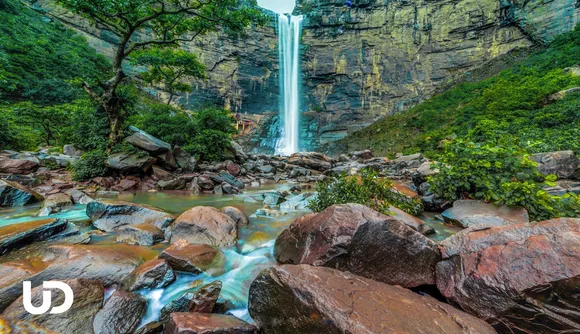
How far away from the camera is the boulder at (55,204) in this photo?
5.45 metres

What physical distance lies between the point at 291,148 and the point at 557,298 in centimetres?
3704

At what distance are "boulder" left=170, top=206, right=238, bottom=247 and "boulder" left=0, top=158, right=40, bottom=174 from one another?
8.23 m

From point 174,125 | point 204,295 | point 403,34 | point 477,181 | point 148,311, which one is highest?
point 403,34

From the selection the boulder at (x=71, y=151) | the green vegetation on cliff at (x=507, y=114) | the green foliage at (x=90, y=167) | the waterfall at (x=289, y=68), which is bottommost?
the green foliage at (x=90, y=167)

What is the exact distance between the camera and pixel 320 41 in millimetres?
40469

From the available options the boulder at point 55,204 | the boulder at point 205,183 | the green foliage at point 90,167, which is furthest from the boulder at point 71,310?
the green foliage at point 90,167

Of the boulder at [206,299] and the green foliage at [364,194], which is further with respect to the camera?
the green foliage at [364,194]

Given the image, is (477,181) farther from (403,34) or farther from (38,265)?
(403,34)

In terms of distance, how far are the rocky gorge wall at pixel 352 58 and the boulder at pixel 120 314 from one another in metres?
36.0

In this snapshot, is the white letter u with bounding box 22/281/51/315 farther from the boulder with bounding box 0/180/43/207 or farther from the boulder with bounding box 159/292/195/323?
the boulder with bounding box 0/180/43/207

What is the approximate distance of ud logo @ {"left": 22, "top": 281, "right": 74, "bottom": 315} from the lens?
7.45 ft

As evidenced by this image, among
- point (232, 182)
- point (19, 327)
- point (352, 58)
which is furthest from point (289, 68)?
point (19, 327)

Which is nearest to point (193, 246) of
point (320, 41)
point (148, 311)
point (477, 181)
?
point (148, 311)

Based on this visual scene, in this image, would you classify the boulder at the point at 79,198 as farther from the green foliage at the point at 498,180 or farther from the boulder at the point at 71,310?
the green foliage at the point at 498,180
